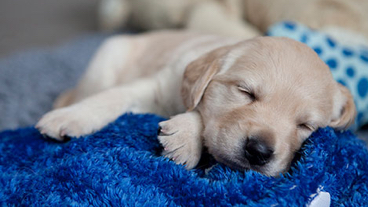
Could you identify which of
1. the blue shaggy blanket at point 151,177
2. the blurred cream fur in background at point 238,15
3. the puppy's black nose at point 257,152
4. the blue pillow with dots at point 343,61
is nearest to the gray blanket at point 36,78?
the blue pillow with dots at point 343,61

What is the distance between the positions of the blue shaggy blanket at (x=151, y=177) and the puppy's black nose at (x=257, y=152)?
0.08 m

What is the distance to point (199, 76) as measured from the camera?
1.95 metres

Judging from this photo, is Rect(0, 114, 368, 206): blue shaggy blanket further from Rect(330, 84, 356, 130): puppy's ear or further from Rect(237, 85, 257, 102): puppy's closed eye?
Rect(237, 85, 257, 102): puppy's closed eye

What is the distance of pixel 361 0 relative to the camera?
11.9 ft

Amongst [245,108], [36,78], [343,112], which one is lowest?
[36,78]

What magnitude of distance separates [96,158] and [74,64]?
3.14m

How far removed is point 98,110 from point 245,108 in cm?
89

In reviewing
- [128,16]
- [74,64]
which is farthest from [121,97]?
[128,16]

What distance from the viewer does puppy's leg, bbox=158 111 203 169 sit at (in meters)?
1.73

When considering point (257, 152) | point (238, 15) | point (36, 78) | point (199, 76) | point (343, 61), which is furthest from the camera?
point (238, 15)

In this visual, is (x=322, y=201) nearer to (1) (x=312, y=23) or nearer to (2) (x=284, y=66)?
(2) (x=284, y=66)

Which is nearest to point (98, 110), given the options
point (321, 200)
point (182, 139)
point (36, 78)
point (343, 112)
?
point (182, 139)

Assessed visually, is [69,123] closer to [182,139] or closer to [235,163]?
[182,139]

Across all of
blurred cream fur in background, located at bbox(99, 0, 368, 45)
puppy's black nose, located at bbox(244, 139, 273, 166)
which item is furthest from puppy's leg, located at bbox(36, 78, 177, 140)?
blurred cream fur in background, located at bbox(99, 0, 368, 45)
